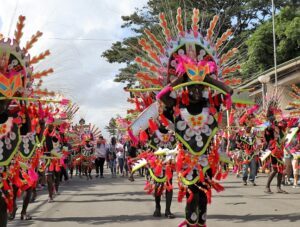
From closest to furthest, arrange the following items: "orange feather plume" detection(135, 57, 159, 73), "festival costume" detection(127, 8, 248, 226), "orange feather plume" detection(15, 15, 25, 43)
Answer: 1. "festival costume" detection(127, 8, 248, 226)
2. "orange feather plume" detection(15, 15, 25, 43)
3. "orange feather plume" detection(135, 57, 159, 73)

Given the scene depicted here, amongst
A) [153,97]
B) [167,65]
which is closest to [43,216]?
[153,97]

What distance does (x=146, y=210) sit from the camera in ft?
35.3

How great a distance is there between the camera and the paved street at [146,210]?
9.01m

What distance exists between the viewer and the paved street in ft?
29.6

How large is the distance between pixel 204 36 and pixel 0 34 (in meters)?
2.82

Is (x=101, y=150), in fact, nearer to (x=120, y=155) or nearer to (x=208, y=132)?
(x=120, y=155)

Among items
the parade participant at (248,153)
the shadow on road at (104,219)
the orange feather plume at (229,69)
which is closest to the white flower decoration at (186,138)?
the orange feather plume at (229,69)

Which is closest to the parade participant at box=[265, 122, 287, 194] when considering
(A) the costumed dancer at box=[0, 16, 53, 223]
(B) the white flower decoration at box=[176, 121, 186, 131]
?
(B) the white flower decoration at box=[176, 121, 186, 131]

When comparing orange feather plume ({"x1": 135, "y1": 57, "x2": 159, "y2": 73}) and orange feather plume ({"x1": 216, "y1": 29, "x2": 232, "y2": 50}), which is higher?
orange feather plume ({"x1": 216, "y1": 29, "x2": 232, "y2": 50})

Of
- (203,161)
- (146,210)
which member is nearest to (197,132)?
(203,161)

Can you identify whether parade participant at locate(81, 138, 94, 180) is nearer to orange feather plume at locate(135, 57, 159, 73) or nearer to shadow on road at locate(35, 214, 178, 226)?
shadow on road at locate(35, 214, 178, 226)

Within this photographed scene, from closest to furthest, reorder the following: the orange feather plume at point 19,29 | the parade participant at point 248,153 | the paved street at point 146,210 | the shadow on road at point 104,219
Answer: the orange feather plume at point 19,29 → the paved street at point 146,210 → the shadow on road at point 104,219 → the parade participant at point 248,153

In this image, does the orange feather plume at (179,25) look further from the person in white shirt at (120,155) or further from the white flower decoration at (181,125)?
the person in white shirt at (120,155)

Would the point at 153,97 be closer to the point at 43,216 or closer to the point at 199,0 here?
the point at 199,0
